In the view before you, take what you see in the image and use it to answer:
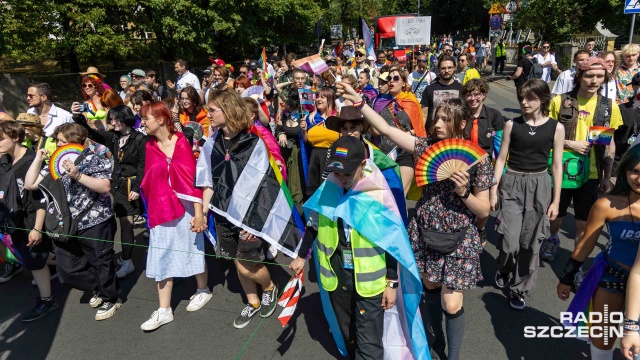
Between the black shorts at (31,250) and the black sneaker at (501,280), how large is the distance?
4557mm

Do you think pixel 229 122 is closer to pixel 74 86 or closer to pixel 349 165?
pixel 349 165

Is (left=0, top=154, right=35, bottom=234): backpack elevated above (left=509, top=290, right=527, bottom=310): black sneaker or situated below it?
above

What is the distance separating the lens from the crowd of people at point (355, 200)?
269cm

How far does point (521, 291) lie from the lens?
3.92 m

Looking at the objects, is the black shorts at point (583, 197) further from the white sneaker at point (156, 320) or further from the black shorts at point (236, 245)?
the white sneaker at point (156, 320)

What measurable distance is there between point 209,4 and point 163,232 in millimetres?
18227

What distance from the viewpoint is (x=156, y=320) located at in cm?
401

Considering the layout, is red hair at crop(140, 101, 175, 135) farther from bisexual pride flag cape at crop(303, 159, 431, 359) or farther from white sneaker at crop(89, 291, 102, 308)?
white sneaker at crop(89, 291, 102, 308)

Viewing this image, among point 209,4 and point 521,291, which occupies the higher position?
point 209,4

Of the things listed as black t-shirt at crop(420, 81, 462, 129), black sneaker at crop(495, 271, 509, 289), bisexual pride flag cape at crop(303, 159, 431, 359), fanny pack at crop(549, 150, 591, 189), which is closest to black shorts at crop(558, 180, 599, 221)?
fanny pack at crop(549, 150, 591, 189)

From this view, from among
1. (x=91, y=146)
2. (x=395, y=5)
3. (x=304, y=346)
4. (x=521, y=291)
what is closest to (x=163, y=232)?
(x=91, y=146)

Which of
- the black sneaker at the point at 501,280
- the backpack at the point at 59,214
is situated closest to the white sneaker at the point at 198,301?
the backpack at the point at 59,214

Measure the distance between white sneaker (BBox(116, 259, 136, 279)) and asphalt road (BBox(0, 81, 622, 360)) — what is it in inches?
8.0

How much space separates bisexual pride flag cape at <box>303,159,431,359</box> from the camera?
2664 millimetres
